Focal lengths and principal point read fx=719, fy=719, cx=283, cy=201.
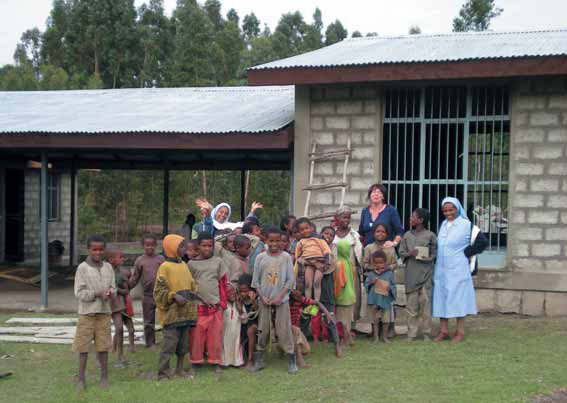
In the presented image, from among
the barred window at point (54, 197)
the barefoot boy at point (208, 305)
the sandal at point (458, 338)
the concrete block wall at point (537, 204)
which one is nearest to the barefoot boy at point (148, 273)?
the barefoot boy at point (208, 305)

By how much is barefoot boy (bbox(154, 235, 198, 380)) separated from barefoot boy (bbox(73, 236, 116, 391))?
0.46 m

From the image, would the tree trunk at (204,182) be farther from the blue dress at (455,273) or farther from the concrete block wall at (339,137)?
the blue dress at (455,273)

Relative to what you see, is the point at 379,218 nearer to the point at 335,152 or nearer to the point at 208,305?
the point at 335,152

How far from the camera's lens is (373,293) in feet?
25.7

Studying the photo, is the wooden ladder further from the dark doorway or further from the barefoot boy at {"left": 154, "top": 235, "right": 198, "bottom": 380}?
the dark doorway

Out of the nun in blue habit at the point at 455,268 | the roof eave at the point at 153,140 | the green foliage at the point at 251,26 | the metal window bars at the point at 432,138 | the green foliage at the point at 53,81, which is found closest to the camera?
the nun in blue habit at the point at 455,268

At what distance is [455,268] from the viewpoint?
7.81m

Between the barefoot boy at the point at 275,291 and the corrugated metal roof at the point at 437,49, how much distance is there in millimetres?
3442

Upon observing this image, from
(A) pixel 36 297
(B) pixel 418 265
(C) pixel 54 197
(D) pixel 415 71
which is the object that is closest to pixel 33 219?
(C) pixel 54 197

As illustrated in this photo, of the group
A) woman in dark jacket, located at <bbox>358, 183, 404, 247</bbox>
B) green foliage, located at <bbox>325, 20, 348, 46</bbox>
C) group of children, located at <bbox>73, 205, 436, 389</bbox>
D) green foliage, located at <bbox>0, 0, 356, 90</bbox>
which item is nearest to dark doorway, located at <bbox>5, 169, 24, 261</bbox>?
group of children, located at <bbox>73, 205, 436, 389</bbox>

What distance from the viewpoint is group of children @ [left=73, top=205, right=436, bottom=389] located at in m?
6.48

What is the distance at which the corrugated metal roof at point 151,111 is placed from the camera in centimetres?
1040

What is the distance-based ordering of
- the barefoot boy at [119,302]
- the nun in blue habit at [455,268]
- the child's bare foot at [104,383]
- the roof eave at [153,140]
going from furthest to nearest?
the roof eave at [153,140], the nun in blue habit at [455,268], the barefoot boy at [119,302], the child's bare foot at [104,383]

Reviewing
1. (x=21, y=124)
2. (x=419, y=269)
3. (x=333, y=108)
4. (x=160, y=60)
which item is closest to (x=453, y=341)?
(x=419, y=269)
